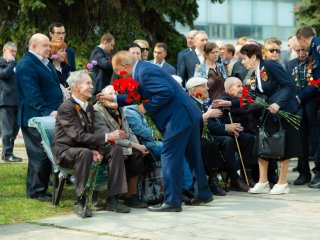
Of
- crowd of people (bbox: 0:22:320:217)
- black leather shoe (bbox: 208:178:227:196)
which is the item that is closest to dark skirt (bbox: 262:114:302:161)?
crowd of people (bbox: 0:22:320:217)

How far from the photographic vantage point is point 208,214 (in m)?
8.45

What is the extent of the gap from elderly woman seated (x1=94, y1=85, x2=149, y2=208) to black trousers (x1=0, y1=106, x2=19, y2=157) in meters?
4.99

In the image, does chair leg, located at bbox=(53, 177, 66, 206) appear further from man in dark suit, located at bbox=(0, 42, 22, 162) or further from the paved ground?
man in dark suit, located at bbox=(0, 42, 22, 162)

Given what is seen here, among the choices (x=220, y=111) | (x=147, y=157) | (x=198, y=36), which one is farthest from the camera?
(x=198, y=36)

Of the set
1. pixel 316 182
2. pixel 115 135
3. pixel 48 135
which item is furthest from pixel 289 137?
pixel 48 135

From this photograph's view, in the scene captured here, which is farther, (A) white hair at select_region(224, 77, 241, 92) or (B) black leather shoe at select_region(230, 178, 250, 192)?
(A) white hair at select_region(224, 77, 241, 92)

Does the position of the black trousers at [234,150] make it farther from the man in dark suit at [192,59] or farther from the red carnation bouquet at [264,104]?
the man in dark suit at [192,59]

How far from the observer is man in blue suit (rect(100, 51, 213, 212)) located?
28.3ft

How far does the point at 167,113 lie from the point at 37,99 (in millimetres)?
1674

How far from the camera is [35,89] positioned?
9375 millimetres

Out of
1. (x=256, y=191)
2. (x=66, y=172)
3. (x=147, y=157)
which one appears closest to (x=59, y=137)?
(x=66, y=172)

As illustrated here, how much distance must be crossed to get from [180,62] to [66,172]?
3.97 m

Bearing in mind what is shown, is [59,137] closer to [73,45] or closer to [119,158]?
[119,158]

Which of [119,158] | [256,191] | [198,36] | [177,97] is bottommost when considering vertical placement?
[256,191]
